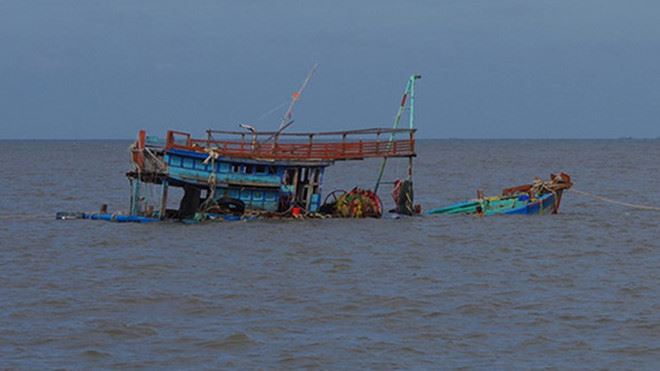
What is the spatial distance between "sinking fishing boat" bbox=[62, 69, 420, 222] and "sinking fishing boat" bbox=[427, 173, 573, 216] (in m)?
5.00

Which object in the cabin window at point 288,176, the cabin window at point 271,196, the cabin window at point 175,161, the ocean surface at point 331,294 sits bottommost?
the ocean surface at point 331,294

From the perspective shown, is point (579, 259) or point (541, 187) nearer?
point (579, 259)

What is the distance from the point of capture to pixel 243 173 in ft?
107

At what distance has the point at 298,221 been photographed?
33781 millimetres

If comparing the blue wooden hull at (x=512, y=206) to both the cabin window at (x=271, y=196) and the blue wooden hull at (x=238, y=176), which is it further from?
the cabin window at (x=271, y=196)

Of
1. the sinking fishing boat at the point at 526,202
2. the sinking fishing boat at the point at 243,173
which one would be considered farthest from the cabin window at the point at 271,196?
the sinking fishing boat at the point at 526,202

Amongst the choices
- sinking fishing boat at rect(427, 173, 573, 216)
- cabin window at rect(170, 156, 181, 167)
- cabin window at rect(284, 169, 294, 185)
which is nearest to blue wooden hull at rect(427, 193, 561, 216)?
sinking fishing boat at rect(427, 173, 573, 216)

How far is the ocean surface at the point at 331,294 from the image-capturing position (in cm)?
1599

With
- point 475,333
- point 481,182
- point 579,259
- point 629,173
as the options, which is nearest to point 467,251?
→ point 579,259

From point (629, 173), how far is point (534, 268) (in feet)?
198

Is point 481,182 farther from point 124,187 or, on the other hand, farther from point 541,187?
point 541,187

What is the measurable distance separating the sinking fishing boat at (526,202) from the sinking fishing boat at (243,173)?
197 inches

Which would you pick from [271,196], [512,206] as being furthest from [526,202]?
[271,196]

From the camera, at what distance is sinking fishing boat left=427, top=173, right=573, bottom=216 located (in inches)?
1528
